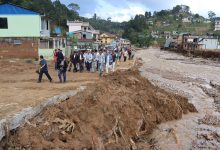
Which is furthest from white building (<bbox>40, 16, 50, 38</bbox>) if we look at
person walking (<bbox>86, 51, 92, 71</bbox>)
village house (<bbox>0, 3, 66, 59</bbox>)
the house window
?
person walking (<bbox>86, 51, 92, 71</bbox>)

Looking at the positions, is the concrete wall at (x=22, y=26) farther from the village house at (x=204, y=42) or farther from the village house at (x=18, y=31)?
the village house at (x=204, y=42)

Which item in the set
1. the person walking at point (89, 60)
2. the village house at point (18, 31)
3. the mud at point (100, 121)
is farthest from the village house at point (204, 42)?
the mud at point (100, 121)

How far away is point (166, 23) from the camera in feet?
652

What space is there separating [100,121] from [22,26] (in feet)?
81.4

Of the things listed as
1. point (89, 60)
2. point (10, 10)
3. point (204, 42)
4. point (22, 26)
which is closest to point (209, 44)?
point (204, 42)

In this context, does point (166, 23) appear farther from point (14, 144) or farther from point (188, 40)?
point (14, 144)

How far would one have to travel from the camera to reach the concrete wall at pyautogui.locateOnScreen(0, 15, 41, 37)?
33.2m

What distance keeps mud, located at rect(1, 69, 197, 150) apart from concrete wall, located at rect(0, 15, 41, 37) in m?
19.9

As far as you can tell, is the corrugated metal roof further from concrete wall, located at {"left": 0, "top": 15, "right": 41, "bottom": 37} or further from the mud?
the mud

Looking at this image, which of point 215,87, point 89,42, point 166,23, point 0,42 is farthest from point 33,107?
point 166,23

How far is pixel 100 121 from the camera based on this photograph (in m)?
11.2

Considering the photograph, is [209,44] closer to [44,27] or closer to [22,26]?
[44,27]

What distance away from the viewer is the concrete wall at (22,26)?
3325 cm

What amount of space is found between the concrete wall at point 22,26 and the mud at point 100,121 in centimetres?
1988
